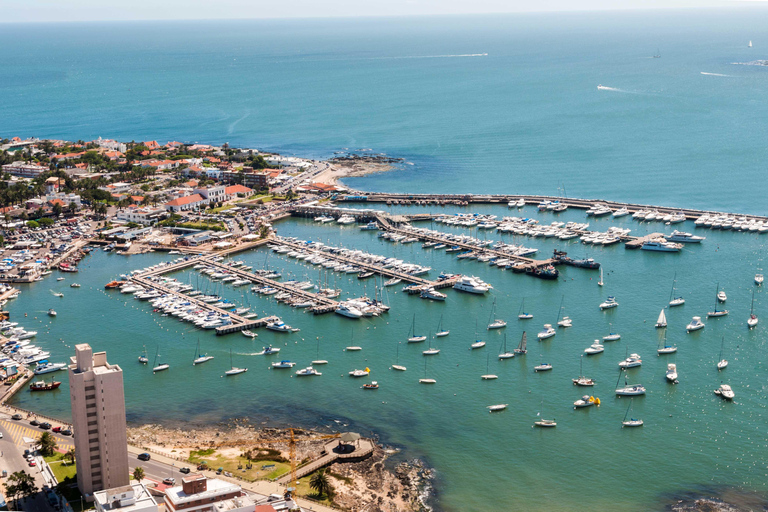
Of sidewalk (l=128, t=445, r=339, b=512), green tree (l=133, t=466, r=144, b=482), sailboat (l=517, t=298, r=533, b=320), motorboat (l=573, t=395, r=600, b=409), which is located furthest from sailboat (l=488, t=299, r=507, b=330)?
green tree (l=133, t=466, r=144, b=482)

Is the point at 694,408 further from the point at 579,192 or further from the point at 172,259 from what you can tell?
the point at 579,192

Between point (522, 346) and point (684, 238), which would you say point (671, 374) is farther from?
point (684, 238)

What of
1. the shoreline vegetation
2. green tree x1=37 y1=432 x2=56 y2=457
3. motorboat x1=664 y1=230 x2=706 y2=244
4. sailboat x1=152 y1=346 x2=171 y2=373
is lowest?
the shoreline vegetation

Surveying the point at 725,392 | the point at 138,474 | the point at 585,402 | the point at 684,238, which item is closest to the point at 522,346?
the point at 585,402

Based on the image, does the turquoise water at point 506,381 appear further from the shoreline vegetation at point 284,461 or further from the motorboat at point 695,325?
the shoreline vegetation at point 284,461

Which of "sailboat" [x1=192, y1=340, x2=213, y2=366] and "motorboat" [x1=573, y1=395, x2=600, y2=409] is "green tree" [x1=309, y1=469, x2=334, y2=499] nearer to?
"motorboat" [x1=573, y1=395, x2=600, y2=409]
